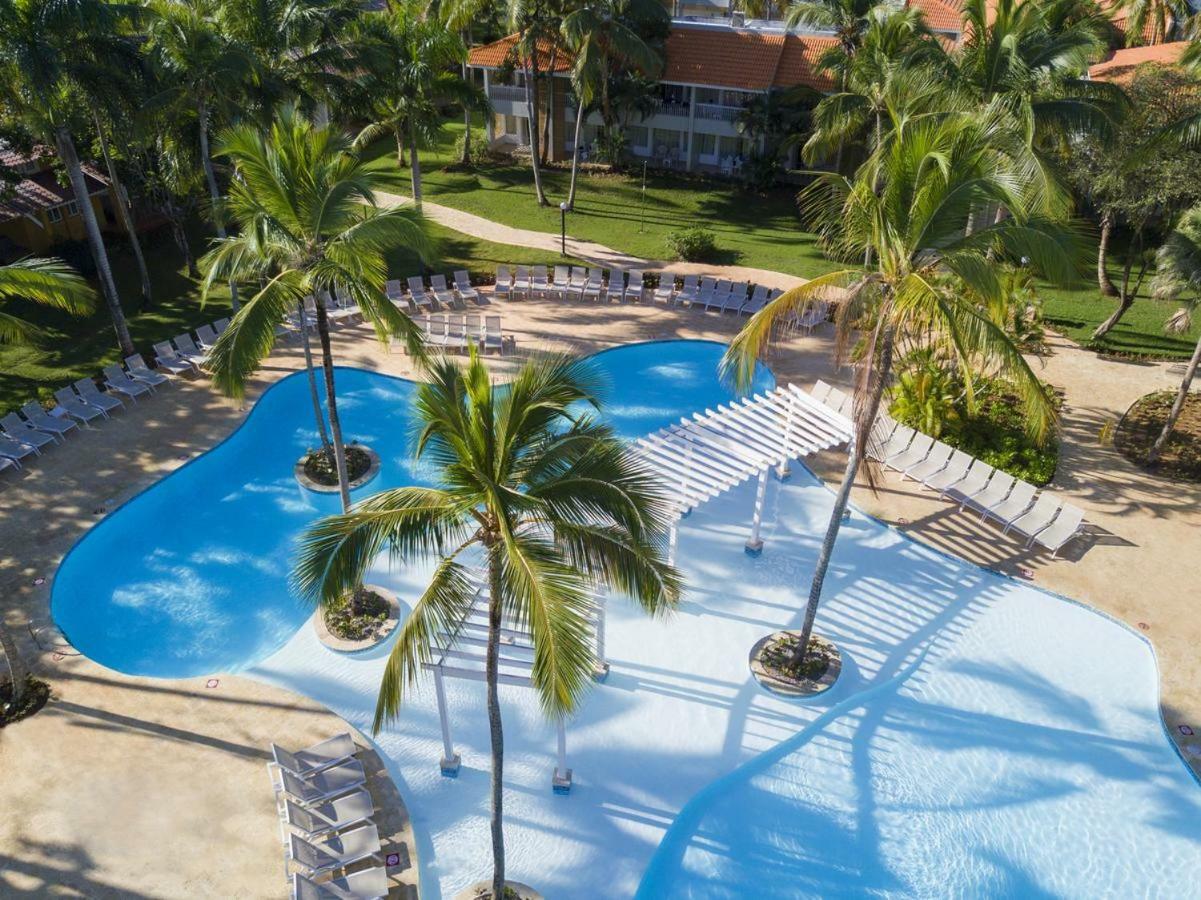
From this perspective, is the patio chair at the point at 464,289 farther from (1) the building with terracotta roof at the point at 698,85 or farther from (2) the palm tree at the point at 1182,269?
(2) the palm tree at the point at 1182,269

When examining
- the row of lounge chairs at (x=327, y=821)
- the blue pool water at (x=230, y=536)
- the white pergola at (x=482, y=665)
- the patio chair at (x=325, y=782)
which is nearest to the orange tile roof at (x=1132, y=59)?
the blue pool water at (x=230, y=536)

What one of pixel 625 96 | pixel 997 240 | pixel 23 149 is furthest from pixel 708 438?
pixel 625 96

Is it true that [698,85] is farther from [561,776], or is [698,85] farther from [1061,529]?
[561,776]

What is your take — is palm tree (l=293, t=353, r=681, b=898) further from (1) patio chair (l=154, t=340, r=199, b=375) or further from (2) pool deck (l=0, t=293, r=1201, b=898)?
(1) patio chair (l=154, t=340, r=199, b=375)

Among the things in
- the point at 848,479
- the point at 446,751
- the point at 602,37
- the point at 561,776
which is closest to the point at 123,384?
the point at 446,751

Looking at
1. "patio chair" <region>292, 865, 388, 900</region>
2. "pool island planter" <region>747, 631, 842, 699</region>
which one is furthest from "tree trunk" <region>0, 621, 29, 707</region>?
"pool island planter" <region>747, 631, 842, 699</region>

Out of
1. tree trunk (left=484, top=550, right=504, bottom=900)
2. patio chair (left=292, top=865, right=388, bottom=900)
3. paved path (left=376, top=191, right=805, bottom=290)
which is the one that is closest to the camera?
tree trunk (left=484, top=550, right=504, bottom=900)

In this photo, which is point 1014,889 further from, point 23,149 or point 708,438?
point 23,149
